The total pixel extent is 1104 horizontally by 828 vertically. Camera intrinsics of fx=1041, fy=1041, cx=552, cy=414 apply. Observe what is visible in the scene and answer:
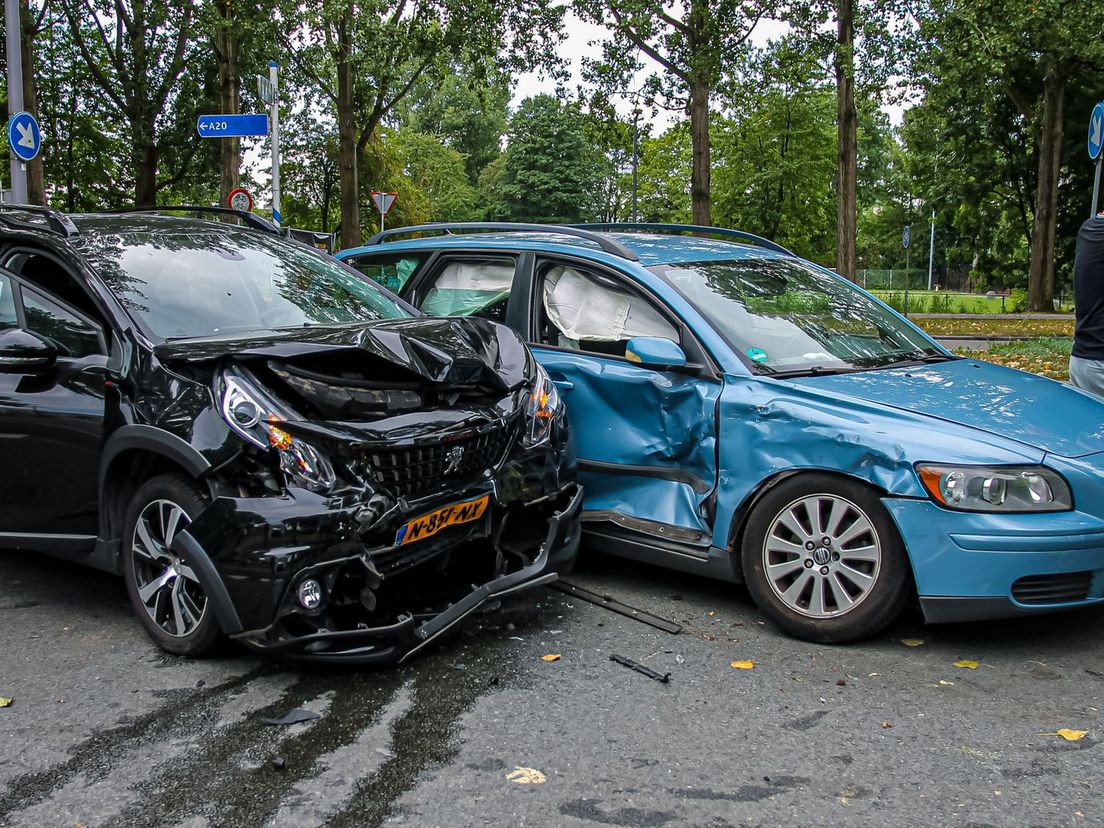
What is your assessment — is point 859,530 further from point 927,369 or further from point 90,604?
point 90,604

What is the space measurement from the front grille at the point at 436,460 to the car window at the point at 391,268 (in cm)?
220

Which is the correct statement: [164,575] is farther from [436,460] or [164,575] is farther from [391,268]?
[391,268]

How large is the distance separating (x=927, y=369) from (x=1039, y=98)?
32.7 metres

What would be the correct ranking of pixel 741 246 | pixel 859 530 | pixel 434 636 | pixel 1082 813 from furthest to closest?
pixel 741 246, pixel 859 530, pixel 434 636, pixel 1082 813

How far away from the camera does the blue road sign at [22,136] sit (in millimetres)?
12250

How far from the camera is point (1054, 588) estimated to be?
3.82 m

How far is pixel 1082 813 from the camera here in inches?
112

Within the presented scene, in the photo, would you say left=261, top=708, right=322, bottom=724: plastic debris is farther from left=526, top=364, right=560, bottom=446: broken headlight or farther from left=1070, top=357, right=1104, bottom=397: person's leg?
left=1070, top=357, right=1104, bottom=397: person's leg

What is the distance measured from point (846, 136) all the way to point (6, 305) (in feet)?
63.9

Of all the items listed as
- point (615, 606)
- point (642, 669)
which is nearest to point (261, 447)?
point (642, 669)

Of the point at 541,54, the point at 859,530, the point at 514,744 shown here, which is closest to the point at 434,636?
the point at 514,744

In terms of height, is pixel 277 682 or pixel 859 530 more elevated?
pixel 859 530

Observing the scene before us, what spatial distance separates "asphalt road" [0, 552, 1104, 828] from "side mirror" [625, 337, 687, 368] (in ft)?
3.59

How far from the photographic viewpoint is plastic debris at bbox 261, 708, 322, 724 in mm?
3426
